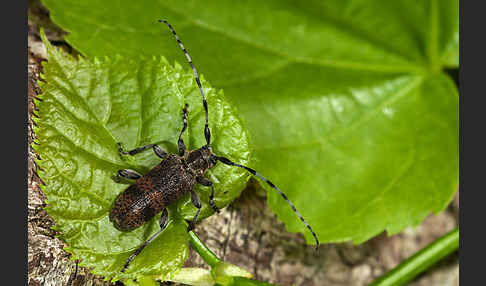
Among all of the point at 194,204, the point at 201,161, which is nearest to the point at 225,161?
the point at 201,161

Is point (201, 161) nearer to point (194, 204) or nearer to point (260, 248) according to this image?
point (194, 204)

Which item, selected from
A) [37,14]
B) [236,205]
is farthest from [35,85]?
[236,205]

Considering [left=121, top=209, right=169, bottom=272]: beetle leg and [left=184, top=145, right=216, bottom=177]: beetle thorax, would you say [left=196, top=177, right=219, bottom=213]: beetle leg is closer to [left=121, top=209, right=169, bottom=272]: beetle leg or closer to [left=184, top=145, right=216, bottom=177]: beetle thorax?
[left=184, top=145, right=216, bottom=177]: beetle thorax

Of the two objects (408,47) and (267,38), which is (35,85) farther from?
(408,47)

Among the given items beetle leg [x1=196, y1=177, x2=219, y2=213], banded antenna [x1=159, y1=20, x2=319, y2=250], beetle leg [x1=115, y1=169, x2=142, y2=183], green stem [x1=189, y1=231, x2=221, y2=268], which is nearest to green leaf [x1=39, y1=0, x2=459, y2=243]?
banded antenna [x1=159, y1=20, x2=319, y2=250]

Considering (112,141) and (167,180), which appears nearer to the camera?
(112,141)

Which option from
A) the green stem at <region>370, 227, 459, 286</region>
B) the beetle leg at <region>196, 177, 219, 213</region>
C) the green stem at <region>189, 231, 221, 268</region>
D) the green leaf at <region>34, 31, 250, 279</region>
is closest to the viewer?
the green leaf at <region>34, 31, 250, 279</region>
